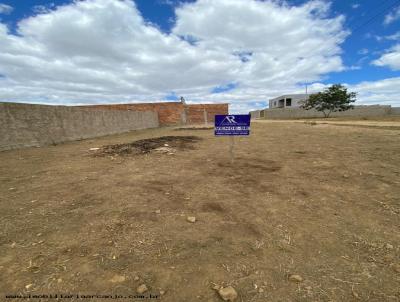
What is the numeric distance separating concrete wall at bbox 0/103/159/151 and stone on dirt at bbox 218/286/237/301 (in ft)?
33.7

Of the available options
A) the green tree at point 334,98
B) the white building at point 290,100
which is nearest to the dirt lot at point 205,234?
the green tree at point 334,98

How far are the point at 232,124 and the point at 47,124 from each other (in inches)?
383

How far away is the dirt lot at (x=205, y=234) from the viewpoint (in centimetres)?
189

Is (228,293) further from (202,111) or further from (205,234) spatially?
(202,111)

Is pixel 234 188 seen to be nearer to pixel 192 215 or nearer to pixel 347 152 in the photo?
pixel 192 215

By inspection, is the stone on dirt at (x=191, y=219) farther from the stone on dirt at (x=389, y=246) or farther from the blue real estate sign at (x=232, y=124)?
the blue real estate sign at (x=232, y=124)

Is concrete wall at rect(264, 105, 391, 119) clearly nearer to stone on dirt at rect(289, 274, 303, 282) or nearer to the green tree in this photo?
the green tree

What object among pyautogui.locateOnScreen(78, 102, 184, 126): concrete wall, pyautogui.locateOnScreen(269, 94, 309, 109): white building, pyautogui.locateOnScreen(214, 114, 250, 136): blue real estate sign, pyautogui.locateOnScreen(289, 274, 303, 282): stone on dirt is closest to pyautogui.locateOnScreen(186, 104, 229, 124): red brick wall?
pyautogui.locateOnScreen(78, 102, 184, 126): concrete wall

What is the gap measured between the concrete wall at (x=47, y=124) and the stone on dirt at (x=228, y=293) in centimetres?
1027

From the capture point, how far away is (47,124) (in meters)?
11.0

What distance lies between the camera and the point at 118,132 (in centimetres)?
1916

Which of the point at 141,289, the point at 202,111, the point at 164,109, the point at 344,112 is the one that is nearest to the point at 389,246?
the point at 141,289

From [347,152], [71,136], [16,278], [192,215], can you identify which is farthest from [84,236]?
[71,136]

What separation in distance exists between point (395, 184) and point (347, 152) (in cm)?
299
